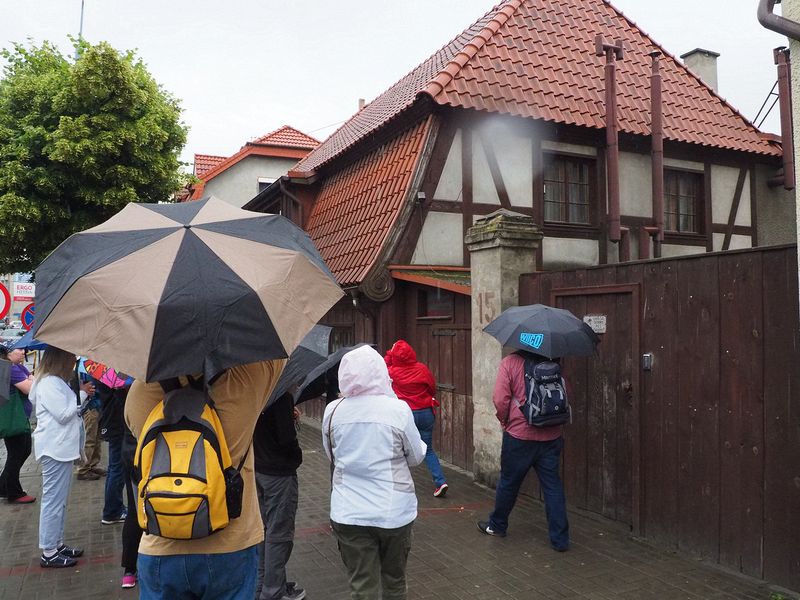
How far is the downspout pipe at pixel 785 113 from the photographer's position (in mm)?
11836

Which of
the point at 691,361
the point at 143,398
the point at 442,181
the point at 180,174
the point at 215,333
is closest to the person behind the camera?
the point at 215,333

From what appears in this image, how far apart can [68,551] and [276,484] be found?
2360 millimetres

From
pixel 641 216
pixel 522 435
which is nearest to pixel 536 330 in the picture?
pixel 522 435

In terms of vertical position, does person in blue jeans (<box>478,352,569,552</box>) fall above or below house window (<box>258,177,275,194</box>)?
below

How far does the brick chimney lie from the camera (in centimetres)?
1542

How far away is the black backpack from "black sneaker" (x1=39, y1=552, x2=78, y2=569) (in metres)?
3.83

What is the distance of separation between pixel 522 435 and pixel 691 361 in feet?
4.87

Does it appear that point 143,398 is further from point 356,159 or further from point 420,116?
point 356,159

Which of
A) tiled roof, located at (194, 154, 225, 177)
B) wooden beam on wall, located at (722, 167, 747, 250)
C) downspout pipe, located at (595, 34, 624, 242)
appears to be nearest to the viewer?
downspout pipe, located at (595, 34, 624, 242)

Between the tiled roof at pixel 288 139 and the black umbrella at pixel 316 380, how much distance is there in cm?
1800

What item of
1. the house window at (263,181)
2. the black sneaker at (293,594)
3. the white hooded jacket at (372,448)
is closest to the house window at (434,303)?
the black sneaker at (293,594)

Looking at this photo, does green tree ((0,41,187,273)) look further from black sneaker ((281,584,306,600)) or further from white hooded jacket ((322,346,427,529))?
white hooded jacket ((322,346,427,529))

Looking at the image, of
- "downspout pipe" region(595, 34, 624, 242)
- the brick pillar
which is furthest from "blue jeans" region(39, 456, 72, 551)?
"downspout pipe" region(595, 34, 624, 242)

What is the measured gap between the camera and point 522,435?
5500 mm
